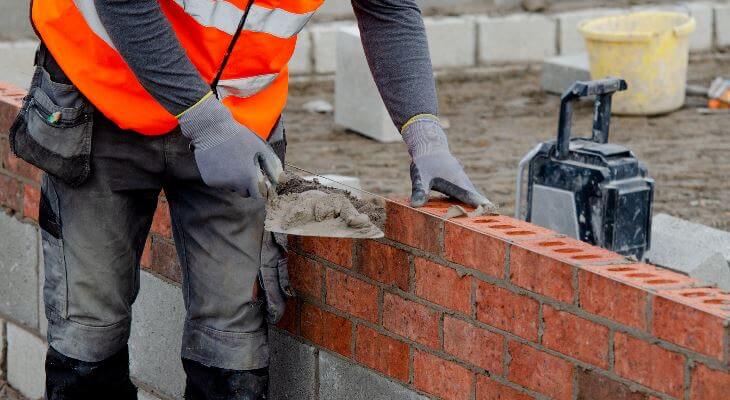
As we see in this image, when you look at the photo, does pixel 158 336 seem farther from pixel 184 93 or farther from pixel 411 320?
pixel 184 93

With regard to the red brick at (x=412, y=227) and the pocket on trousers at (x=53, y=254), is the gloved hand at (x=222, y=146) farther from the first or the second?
the pocket on trousers at (x=53, y=254)

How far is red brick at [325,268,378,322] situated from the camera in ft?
10.5

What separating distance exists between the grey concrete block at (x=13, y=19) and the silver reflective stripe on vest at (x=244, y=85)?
6.01 metres

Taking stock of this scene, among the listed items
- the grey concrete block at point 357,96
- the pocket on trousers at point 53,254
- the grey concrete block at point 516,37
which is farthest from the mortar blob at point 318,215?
Answer: the grey concrete block at point 516,37

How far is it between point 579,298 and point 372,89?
18.0 feet

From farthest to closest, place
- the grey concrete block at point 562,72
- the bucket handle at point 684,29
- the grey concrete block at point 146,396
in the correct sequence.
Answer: the grey concrete block at point 562,72 < the bucket handle at point 684,29 < the grey concrete block at point 146,396

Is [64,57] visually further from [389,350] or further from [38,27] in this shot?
[389,350]

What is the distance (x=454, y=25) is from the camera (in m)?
9.86

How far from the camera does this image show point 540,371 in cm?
274

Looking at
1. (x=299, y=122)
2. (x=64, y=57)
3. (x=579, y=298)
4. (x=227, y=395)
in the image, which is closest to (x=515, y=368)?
(x=579, y=298)

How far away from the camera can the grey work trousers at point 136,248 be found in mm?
3068

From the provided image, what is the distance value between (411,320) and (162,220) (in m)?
0.99

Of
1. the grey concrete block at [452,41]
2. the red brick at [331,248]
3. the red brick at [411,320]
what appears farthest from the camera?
the grey concrete block at [452,41]

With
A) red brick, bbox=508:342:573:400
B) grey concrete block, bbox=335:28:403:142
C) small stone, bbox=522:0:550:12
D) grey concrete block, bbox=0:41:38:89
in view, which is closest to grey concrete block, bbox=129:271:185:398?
red brick, bbox=508:342:573:400
